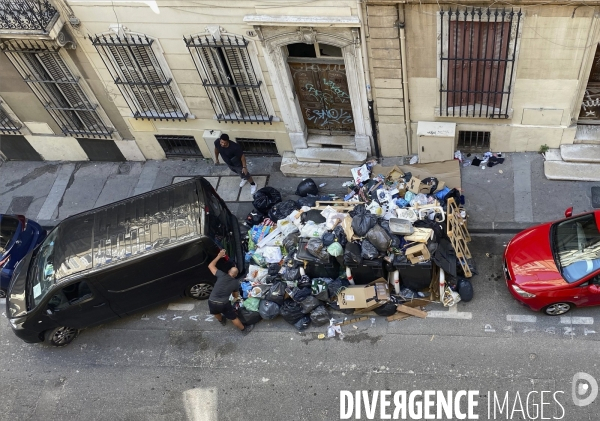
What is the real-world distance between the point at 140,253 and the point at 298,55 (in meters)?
4.47

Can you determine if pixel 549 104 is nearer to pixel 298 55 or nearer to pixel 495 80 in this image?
pixel 495 80

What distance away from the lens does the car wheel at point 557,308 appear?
727 centimetres

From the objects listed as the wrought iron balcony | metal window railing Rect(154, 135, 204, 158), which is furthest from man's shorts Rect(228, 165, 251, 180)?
the wrought iron balcony

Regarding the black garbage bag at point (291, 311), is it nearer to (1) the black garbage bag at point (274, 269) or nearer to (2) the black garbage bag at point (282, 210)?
(1) the black garbage bag at point (274, 269)

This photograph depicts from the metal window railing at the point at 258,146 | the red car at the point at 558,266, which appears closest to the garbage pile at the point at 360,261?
the red car at the point at 558,266

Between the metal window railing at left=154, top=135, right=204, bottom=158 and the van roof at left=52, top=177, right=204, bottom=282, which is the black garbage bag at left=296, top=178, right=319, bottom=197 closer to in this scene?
the van roof at left=52, top=177, right=204, bottom=282

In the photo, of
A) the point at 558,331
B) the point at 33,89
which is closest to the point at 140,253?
the point at 33,89

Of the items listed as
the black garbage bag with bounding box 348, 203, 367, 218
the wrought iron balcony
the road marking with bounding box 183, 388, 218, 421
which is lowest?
the road marking with bounding box 183, 388, 218, 421

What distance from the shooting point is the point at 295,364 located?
25.4 ft

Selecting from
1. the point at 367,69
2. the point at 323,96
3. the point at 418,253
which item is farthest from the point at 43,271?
the point at 367,69

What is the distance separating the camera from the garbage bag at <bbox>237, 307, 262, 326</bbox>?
811cm

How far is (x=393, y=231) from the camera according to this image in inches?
299

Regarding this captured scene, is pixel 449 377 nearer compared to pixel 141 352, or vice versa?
pixel 449 377

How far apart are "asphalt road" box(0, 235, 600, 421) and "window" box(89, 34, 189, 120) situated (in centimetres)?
417
